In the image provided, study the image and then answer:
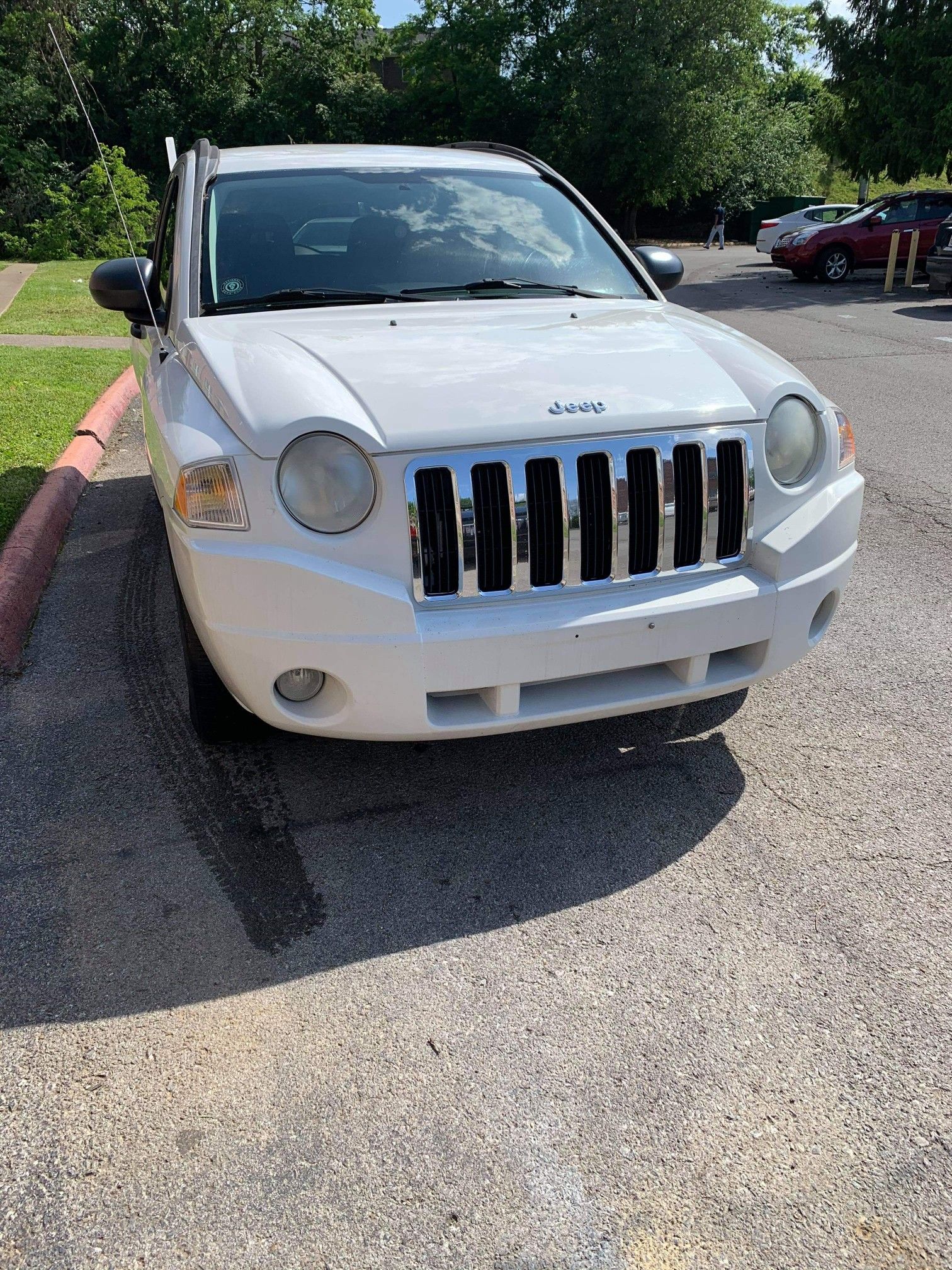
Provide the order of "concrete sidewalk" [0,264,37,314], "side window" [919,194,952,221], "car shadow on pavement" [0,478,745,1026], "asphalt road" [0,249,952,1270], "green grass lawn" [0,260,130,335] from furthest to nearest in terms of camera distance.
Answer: "side window" [919,194,952,221] → "concrete sidewalk" [0,264,37,314] → "green grass lawn" [0,260,130,335] → "car shadow on pavement" [0,478,745,1026] → "asphalt road" [0,249,952,1270]

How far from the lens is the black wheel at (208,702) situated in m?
3.26

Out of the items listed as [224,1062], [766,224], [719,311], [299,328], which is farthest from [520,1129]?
[766,224]

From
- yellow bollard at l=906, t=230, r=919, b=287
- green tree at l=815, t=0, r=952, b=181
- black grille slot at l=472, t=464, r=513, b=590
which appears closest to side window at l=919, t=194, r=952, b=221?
yellow bollard at l=906, t=230, r=919, b=287

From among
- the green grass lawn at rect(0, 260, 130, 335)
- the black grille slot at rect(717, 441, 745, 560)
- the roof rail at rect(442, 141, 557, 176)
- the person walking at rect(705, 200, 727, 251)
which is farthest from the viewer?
the person walking at rect(705, 200, 727, 251)

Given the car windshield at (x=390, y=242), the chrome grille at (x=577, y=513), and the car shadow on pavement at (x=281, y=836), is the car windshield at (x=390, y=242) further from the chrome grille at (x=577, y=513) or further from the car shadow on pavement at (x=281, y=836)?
the car shadow on pavement at (x=281, y=836)

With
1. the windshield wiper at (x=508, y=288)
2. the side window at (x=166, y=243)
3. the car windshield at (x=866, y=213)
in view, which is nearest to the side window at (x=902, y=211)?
the car windshield at (x=866, y=213)

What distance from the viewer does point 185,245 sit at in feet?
13.1

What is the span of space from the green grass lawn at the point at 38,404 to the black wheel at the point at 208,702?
252cm

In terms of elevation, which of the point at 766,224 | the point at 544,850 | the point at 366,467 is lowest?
the point at 766,224

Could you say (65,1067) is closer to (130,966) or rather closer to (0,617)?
(130,966)

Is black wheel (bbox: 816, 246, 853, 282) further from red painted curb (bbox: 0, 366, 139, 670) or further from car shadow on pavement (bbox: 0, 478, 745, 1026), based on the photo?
car shadow on pavement (bbox: 0, 478, 745, 1026)

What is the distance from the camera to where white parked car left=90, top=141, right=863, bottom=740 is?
9.00 feet

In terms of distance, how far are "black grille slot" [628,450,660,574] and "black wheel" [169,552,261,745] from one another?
1.28 metres

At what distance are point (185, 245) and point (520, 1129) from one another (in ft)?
10.8
